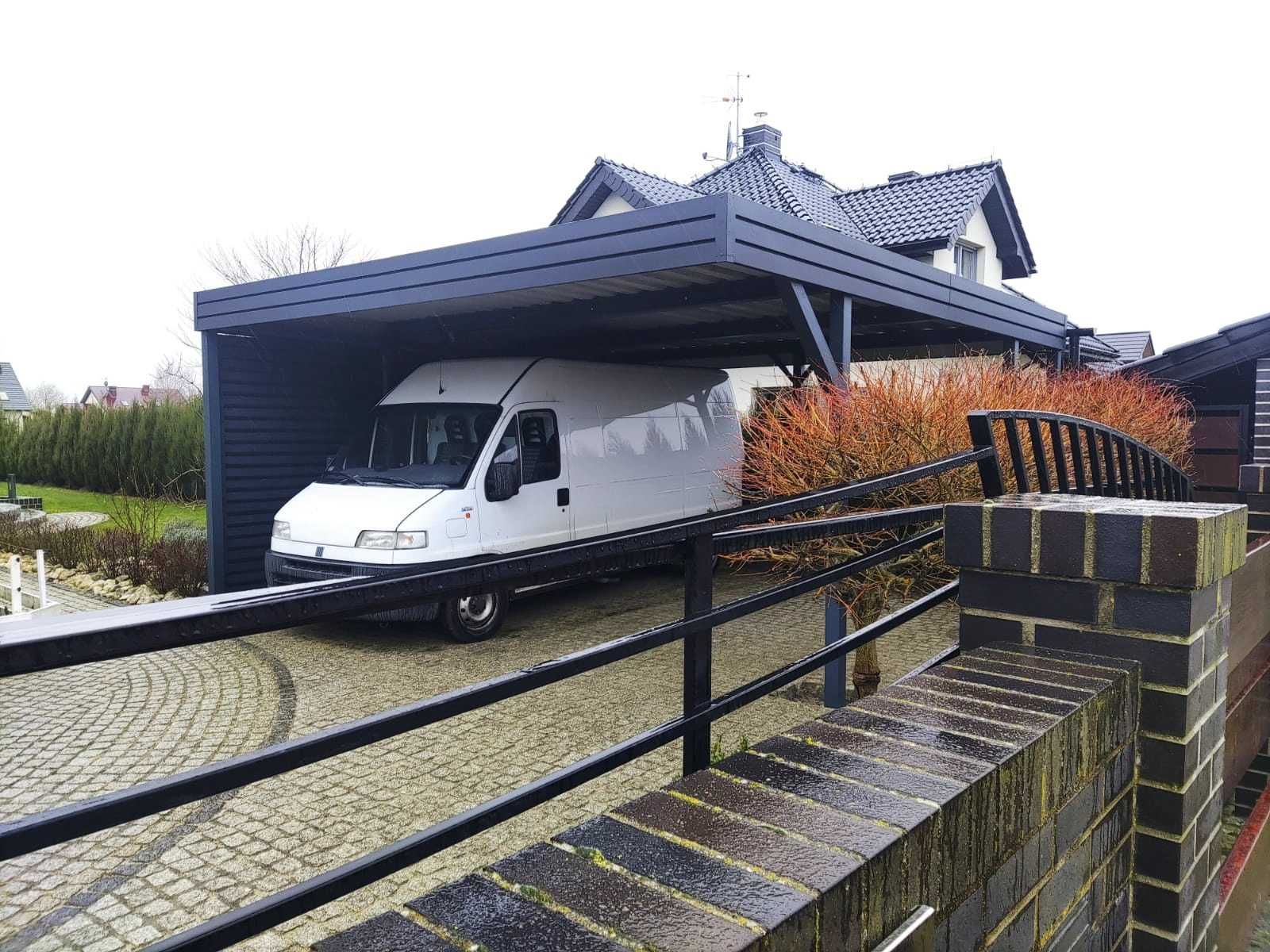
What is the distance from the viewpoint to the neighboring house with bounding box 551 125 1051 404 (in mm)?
17453

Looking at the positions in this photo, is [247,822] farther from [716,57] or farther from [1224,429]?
[716,57]

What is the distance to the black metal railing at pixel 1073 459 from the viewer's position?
8.46 feet

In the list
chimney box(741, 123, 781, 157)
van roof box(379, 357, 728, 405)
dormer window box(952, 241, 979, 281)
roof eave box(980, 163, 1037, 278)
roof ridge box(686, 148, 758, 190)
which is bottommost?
van roof box(379, 357, 728, 405)

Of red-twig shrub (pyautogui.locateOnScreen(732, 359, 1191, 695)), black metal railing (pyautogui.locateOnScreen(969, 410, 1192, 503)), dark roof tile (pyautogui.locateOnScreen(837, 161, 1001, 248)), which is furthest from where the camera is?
dark roof tile (pyautogui.locateOnScreen(837, 161, 1001, 248))

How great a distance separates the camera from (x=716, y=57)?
31.9 meters

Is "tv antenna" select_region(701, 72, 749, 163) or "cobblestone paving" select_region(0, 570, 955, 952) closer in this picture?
"cobblestone paving" select_region(0, 570, 955, 952)

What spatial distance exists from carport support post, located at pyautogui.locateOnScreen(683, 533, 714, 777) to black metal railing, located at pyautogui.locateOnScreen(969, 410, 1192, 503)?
4.03 ft

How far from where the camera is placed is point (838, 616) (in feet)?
18.8

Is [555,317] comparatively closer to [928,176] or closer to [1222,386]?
[1222,386]

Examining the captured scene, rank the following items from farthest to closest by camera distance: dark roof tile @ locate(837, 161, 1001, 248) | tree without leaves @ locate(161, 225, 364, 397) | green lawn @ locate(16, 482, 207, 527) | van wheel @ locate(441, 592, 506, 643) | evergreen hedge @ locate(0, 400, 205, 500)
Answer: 1. tree without leaves @ locate(161, 225, 364, 397)
2. evergreen hedge @ locate(0, 400, 205, 500)
3. dark roof tile @ locate(837, 161, 1001, 248)
4. green lawn @ locate(16, 482, 207, 527)
5. van wheel @ locate(441, 592, 506, 643)

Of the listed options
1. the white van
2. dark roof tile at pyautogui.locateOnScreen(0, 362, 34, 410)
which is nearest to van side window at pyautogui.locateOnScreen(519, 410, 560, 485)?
the white van

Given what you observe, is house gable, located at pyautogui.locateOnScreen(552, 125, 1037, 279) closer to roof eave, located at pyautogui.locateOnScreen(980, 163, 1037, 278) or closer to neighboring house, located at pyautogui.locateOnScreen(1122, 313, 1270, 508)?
roof eave, located at pyautogui.locateOnScreen(980, 163, 1037, 278)

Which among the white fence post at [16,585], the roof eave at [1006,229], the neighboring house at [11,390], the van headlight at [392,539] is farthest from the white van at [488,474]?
the neighboring house at [11,390]

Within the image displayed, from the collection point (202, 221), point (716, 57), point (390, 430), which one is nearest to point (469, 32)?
point (390, 430)
